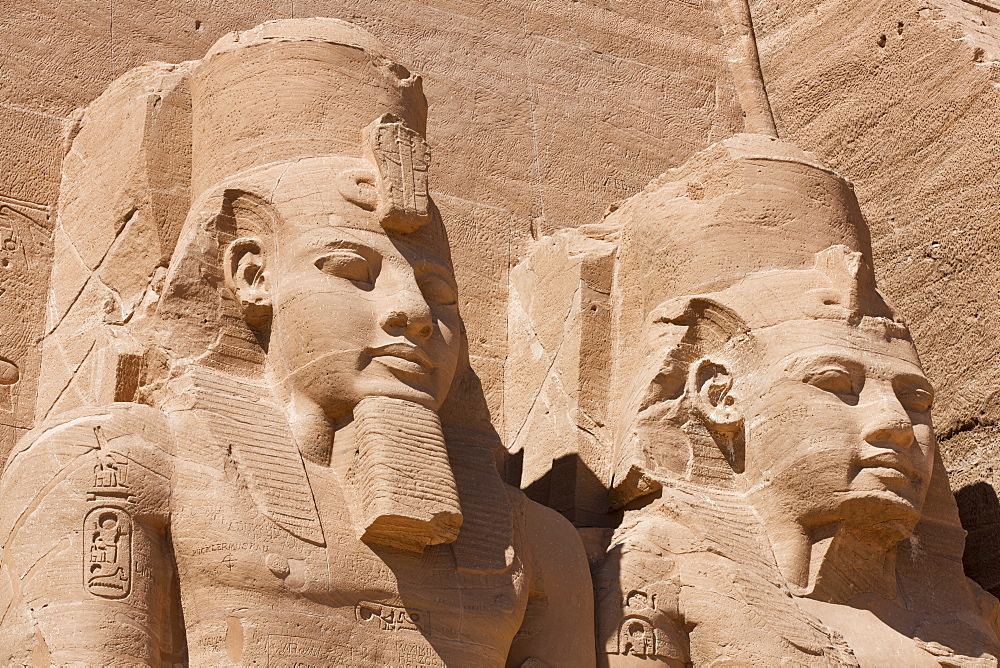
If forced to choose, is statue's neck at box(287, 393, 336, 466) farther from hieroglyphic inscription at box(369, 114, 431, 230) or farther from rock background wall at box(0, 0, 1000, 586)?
rock background wall at box(0, 0, 1000, 586)

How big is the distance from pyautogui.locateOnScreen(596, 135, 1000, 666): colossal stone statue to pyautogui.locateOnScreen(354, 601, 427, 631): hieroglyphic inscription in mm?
906

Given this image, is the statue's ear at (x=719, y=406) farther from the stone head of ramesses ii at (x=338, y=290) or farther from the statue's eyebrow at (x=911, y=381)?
the stone head of ramesses ii at (x=338, y=290)

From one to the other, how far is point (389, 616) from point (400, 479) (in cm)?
42

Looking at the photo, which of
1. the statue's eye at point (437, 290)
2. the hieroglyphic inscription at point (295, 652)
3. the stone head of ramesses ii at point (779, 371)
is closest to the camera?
the hieroglyphic inscription at point (295, 652)

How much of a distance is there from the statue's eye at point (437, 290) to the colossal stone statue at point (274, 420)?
0.03 feet

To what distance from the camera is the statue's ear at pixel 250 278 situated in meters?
5.89

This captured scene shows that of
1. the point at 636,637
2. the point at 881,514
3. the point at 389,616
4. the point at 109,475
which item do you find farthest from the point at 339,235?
the point at 881,514

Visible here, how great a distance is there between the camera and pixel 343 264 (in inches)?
228

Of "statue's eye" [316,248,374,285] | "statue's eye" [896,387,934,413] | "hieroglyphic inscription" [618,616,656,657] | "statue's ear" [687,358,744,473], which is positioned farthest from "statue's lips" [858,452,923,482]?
"statue's eye" [316,248,374,285]

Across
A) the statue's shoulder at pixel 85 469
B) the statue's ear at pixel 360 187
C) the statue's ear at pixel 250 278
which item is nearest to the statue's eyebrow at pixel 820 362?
the statue's ear at pixel 360 187

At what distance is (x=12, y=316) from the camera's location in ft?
22.6

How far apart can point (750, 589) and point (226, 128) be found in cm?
243

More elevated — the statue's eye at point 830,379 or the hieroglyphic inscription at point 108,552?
the statue's eye at point 830,379

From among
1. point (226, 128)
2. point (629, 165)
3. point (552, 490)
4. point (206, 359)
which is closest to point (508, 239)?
point (629, 165)
